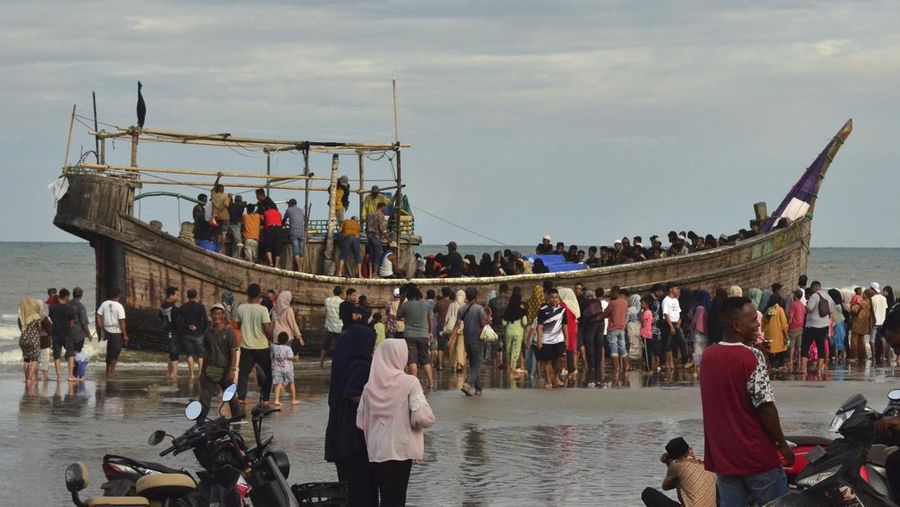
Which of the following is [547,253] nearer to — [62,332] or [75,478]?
[62,332]

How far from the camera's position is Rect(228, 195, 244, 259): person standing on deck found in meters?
27.1

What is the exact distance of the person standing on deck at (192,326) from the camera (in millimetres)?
22438

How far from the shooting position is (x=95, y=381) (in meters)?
22.4

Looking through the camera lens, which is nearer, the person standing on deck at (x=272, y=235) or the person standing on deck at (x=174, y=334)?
the person standing on deck at (x=174, y=334)

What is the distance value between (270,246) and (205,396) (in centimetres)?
1063

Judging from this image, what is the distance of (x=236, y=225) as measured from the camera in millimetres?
27281

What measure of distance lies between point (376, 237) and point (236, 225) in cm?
260

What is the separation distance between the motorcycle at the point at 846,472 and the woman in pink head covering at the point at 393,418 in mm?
2223

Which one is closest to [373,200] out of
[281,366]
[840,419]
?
[281,366]

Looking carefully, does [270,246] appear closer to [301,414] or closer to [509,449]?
[301,414]

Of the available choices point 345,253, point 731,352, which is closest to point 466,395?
point 345,253

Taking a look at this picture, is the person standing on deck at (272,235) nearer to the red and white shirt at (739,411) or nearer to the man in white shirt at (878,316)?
the man in white shirt at (878,316)

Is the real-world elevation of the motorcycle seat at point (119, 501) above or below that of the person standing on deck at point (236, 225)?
below

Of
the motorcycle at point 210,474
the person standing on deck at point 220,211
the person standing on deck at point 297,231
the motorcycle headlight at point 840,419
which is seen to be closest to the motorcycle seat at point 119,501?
the motorcycle at point 210,474
